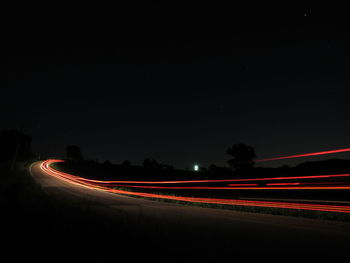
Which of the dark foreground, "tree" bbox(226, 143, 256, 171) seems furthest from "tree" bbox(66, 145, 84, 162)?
the dark foreground

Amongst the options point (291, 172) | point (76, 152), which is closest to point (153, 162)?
point (76, 152)

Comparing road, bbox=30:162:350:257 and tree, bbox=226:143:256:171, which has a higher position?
tree, bbox=226:143:256:171

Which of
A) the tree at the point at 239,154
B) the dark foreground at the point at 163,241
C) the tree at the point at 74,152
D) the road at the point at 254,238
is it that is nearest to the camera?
the dark foreground at the point at 163,241

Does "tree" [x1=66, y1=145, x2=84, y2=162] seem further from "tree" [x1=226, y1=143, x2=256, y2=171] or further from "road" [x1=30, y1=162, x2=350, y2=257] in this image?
"road" [x1=30, y1=162, x2=350, y2=257]

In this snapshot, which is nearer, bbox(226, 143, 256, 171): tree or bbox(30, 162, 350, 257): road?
bbox(30, 162, 350, 257): road

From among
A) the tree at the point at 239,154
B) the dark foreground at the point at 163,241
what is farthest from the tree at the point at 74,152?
the dark foreground at the point at 163,241

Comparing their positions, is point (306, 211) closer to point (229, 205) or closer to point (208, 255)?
point (229, 205)

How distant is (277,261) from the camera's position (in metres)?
5.00

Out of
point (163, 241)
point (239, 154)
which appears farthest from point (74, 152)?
point (163, 241)

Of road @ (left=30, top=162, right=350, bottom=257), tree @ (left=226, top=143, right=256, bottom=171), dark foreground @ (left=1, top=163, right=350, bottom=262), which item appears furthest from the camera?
tree @ (left=226, top=143, right=256, bottom=171)

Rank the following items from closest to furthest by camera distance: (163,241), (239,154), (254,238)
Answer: (163,241)
(254,238)
(239,154)

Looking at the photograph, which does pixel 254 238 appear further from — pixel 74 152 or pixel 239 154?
pixel 74 152

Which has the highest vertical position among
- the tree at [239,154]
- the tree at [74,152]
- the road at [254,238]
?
the tree at [74,152]

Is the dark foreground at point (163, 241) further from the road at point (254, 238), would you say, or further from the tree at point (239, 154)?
the tree at point (239, 154)
